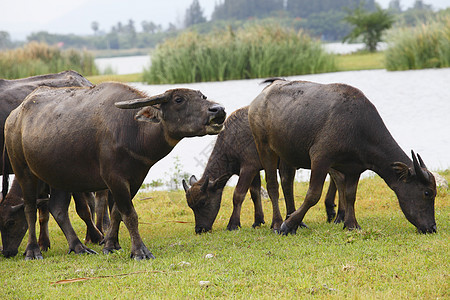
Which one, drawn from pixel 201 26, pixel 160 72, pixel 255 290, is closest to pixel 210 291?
pixel 255 290

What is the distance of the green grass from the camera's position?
584cm

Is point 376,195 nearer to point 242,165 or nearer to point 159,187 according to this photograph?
point 242,165

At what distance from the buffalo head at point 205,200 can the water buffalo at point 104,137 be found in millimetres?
1817

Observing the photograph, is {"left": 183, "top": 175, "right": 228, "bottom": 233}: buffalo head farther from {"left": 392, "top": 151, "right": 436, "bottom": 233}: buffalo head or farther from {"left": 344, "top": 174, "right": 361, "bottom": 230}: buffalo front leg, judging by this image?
{"left": 392, "top": 151, "right": 436, "bottom": 233}: buffalo head

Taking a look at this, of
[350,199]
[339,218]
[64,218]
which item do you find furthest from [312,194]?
[64,218]

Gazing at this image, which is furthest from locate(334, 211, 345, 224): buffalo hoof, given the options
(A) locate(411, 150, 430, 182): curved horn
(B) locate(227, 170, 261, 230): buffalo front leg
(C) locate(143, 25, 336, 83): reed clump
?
(C) locate(143, 25, 336, 83): reed clump

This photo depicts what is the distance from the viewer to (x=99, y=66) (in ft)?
111

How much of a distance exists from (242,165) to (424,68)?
1814 cm

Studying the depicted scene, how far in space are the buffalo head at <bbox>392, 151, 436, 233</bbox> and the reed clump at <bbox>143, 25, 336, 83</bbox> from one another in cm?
1767

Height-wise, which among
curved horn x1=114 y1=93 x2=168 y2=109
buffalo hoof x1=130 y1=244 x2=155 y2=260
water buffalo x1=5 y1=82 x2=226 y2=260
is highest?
curved horn x1=114 y1=93 x2=168 y2=109

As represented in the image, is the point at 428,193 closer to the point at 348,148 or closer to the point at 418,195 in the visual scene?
the point at 418,195

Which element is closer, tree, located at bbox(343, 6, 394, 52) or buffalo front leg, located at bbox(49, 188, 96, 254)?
buffalo front leg, located at bbox(49, 188, 96, 254)

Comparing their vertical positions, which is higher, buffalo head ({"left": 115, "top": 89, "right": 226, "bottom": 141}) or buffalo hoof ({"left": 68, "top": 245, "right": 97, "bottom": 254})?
buffalo head ({"left": 115, "top": 89, "right": 226, "bottom": 141})

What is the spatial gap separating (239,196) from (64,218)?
106 inches
